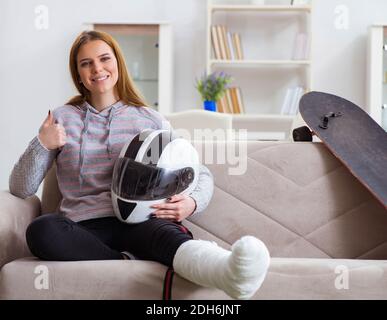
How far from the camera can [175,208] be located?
64.6 inches

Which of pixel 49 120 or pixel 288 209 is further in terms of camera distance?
pixel 288 209

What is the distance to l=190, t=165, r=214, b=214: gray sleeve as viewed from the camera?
1.71 m

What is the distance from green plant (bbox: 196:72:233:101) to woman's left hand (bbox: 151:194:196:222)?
3.05 meters

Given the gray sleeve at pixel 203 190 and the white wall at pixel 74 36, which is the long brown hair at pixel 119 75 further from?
the white wall at pixel 74 36

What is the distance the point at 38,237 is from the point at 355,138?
3.14 ft

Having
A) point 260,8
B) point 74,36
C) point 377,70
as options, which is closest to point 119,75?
point 260,8

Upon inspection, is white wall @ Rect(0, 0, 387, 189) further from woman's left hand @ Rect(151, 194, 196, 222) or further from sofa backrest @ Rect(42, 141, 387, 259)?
woman's left hand @ Rect(151, 194, 196, 222)

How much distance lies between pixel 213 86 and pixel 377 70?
120cm

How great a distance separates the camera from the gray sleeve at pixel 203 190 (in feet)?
5.63

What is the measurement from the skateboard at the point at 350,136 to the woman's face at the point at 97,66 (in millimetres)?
588

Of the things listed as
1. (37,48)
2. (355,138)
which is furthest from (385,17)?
(355,138)

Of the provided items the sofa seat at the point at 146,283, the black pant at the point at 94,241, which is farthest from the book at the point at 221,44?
Answer: the sofa seat at the point at 146,283

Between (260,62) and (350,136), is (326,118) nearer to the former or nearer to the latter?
(350,136)

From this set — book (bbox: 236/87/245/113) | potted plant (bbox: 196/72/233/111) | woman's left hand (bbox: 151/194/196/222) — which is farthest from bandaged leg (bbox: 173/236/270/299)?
book (bbox: 236/87/245/113)
